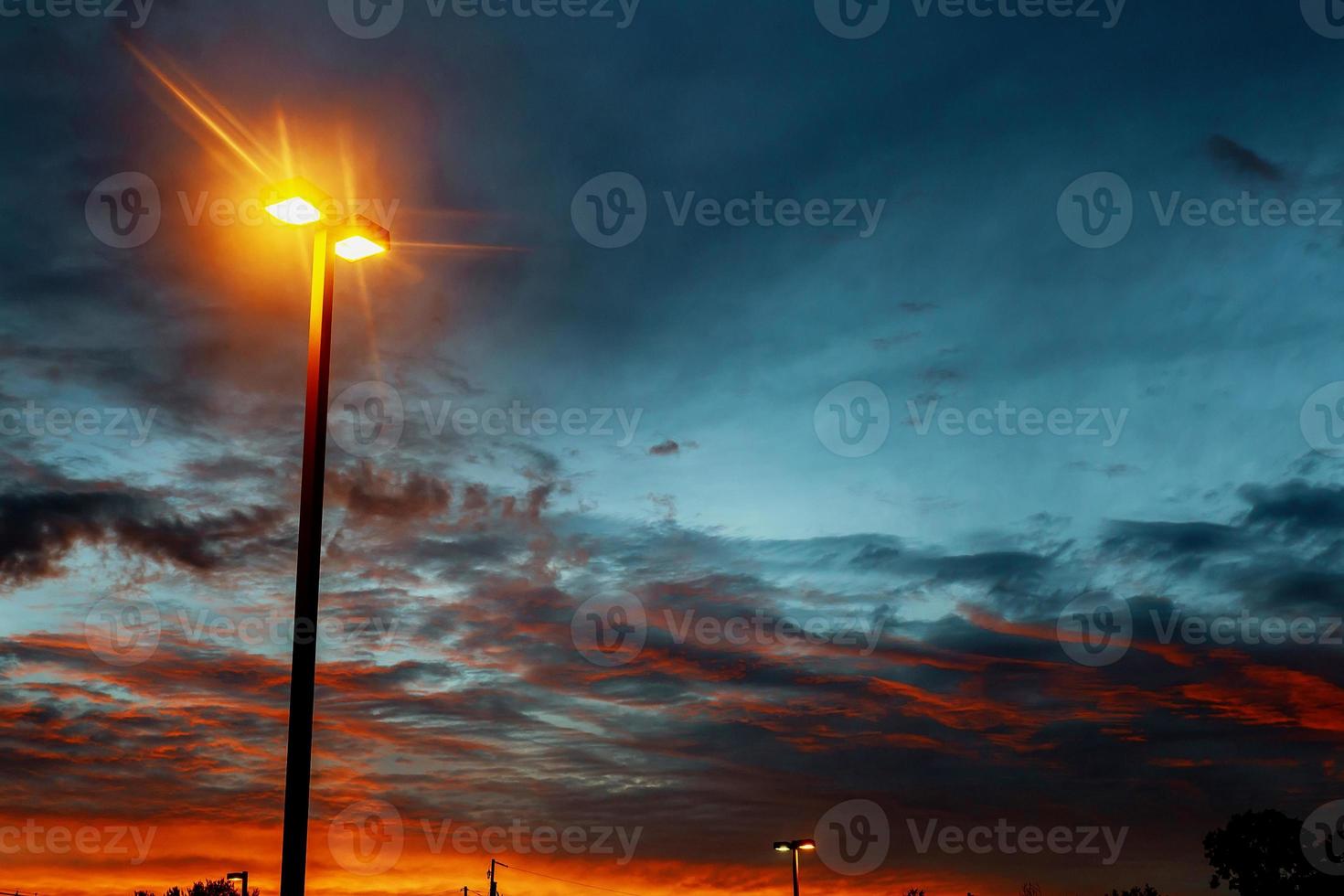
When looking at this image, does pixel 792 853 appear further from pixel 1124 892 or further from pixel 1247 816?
pixel 1124 892

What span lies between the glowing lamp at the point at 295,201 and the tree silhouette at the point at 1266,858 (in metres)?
86.6

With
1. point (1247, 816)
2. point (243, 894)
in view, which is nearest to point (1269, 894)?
point (1247, 816)

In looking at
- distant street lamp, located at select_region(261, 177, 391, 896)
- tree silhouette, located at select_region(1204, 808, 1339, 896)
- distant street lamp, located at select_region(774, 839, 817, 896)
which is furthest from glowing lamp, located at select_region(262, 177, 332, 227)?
tree silhouette, located at select_region(1204, 808, 1339, 896)

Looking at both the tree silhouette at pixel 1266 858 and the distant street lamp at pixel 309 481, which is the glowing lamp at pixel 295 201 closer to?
the distant street lamp at pixel 309 481

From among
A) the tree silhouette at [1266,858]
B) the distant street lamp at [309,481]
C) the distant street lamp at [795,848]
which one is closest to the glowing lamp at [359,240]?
the distant street lamp at [309,481]

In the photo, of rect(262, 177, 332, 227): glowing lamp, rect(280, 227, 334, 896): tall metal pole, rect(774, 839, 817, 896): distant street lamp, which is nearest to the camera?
rect(280, 227, 334, 896): tall metal pole

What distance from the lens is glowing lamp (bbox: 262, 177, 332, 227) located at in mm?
11164

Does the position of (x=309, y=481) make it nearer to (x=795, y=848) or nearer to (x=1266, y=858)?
(x=795, y=848)

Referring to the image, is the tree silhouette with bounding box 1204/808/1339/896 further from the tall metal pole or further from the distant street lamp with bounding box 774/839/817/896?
the tall metal pole

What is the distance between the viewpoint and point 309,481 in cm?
1112

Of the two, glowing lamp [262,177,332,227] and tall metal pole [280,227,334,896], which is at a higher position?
glowing lamp [262,177,332,227]

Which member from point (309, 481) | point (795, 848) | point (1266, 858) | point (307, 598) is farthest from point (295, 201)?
point (1266, 858)

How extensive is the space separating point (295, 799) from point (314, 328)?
4407mm

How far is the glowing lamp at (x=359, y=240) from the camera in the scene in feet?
38.6
